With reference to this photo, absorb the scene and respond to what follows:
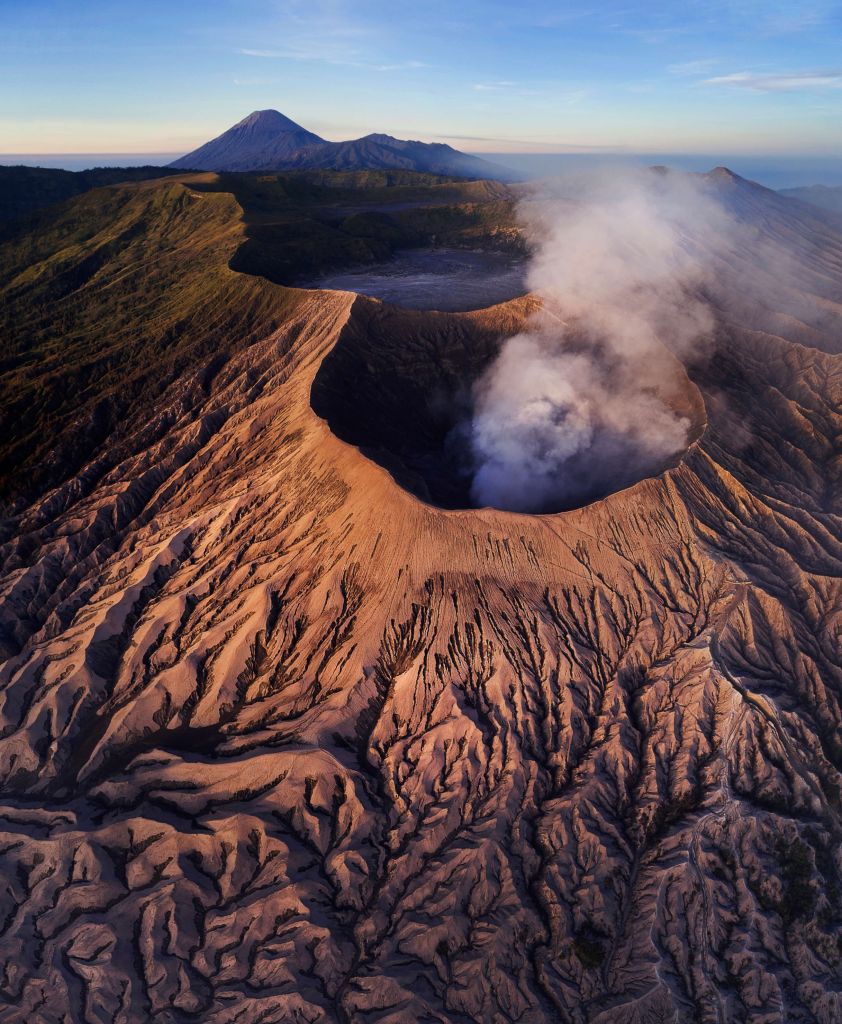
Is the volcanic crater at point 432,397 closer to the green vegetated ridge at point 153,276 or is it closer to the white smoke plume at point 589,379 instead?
the white smoke plume at point 589,379

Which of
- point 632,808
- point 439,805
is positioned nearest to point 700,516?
point 632,808

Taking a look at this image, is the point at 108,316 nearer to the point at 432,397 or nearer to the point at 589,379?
the point at 432,397

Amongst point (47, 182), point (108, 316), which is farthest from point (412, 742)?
point (47, 182)

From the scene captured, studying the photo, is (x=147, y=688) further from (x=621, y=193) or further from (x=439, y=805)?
(x=621, y=193)

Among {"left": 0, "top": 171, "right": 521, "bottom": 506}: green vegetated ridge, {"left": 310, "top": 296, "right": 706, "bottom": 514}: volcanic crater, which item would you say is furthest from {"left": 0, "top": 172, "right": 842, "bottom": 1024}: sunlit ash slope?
{"left": 0, "top": 171, "right": 521, "bottom": 506}: green vegetated ridge

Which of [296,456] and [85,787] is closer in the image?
[85,787]
